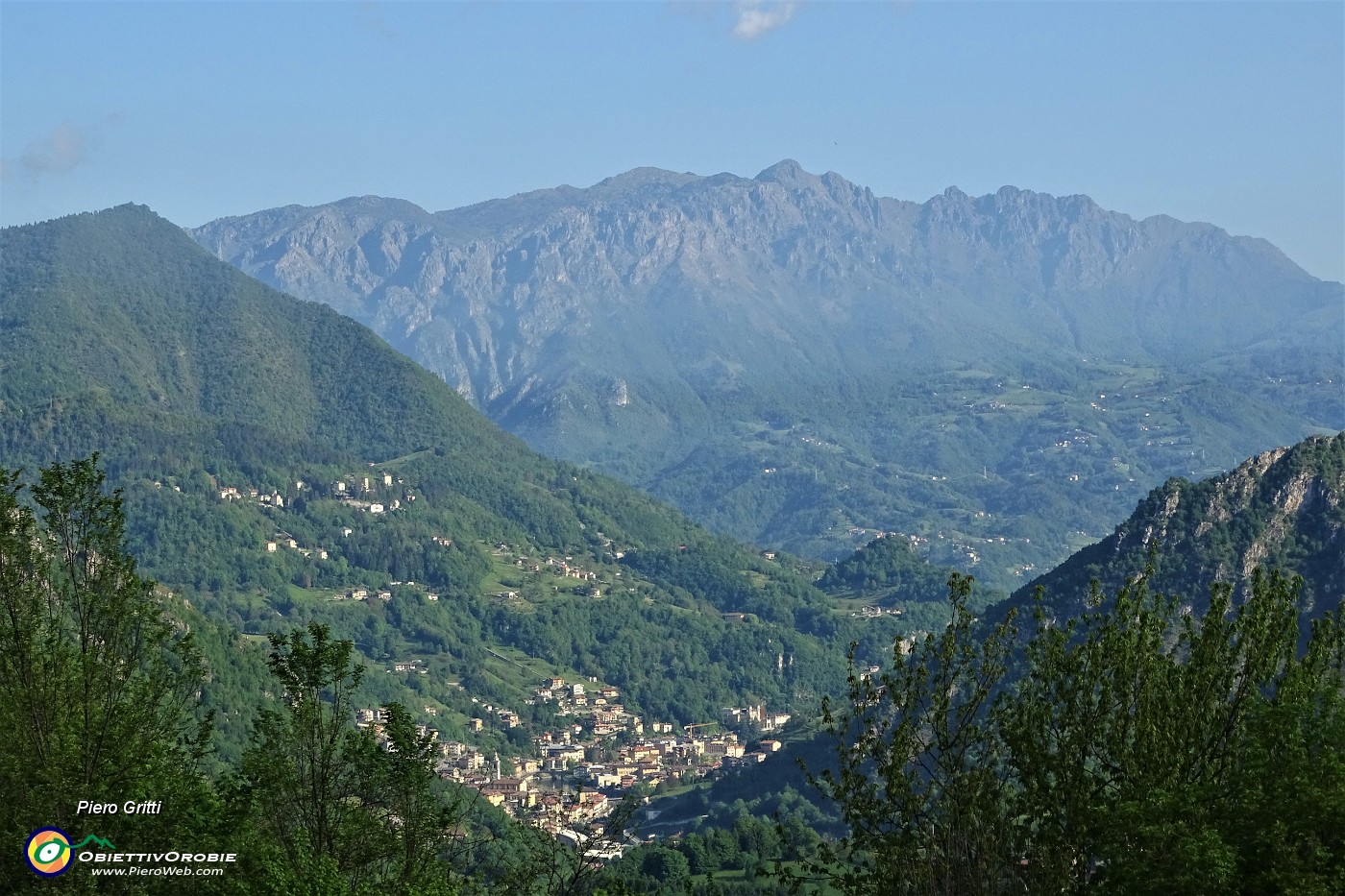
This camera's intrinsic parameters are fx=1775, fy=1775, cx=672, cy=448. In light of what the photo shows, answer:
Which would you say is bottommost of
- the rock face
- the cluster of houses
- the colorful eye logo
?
the cluster of houses

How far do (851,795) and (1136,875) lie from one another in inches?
211

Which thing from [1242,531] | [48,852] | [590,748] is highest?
[48,852]

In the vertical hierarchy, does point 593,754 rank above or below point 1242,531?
below

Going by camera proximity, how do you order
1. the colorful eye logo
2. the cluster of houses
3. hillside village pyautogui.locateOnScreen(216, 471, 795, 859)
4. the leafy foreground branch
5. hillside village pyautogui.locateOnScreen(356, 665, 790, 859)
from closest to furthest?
the leafy foreground branch
the colorful eye logo
the cluster of houses
hillside village pyautogui.locateOnScreen(356, 665, 790, 859)
hillside village pyautogui.locateOnScreen(216, 471, 795, 859)

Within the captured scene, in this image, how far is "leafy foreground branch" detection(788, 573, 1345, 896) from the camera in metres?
28.2

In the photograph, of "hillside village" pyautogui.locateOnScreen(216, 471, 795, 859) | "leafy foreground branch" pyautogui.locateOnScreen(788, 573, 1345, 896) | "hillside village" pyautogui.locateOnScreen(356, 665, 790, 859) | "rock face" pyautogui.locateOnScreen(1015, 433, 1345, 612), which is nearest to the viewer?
"leafy foreground branch" pyautogui.locateOnScreen(788, 573, 1345, 896)

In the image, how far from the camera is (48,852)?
31250 millimetres
